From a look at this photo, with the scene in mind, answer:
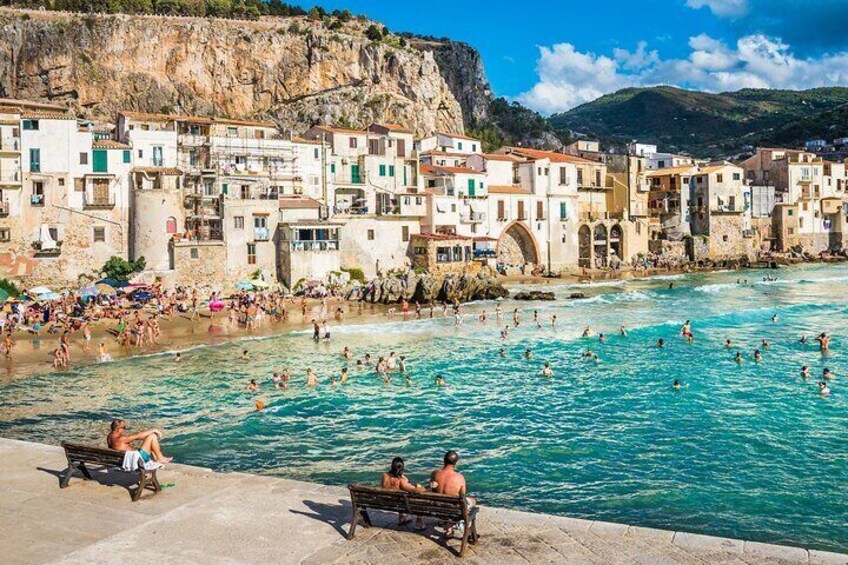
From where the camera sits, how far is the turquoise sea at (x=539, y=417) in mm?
15891

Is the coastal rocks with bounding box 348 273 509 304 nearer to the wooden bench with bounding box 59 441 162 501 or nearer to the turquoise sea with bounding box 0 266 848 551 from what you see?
the turquoise sea with bounding box 0 266 848 551

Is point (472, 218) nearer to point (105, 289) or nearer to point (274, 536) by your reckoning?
point (105, 289)

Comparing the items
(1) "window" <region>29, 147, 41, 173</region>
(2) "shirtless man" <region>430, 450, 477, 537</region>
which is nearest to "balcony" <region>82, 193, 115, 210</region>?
(1) "window" <region>29, 147, 41, 173</region>

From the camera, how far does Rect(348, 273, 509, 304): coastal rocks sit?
168 ft

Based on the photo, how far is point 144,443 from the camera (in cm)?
1241

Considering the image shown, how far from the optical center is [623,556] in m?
9.35

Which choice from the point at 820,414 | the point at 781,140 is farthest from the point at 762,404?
the point at 781,140

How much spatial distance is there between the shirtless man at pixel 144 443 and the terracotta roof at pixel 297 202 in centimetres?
4091

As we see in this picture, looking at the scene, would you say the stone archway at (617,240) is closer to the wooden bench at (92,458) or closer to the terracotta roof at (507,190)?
the terracotta roof at (507,190)

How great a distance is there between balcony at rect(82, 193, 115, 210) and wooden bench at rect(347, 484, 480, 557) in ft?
143

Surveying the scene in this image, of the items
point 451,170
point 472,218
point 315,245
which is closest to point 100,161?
point 315,245

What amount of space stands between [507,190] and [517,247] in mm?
5388

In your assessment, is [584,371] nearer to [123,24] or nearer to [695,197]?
[695,197]

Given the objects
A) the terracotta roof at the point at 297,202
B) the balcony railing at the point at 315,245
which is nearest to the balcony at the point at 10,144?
the terracotta roof at the point at 297,202
